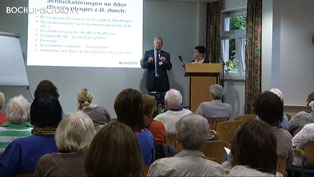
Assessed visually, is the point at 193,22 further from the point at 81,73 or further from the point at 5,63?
the point at 5,63

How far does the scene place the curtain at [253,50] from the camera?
25.2 ft

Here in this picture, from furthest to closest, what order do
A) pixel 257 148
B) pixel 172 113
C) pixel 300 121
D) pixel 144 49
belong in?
1. pixel 144 49
2. pixel 300 121
3. pixel 172 113
4. pixel 257 148

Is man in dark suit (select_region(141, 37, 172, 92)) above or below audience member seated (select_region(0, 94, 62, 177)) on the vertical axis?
above

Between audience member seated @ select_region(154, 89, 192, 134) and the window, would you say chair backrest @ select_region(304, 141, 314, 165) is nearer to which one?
audience member seated @ select_region(154, 89, 192, 134)

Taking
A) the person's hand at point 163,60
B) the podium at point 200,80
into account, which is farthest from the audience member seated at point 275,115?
the person's hand at point 163,60

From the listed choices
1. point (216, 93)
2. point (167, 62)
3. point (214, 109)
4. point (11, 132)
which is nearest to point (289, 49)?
point (167, 62)

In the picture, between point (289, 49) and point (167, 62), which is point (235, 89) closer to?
point (289, 49)

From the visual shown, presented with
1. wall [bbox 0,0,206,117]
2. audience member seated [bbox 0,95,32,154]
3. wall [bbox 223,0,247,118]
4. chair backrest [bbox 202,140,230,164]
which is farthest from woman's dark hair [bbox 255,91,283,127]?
wall [bbox 0,0,206,117]

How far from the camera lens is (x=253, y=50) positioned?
775cm

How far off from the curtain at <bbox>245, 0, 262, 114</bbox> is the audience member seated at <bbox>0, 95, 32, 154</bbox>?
16.3 ft

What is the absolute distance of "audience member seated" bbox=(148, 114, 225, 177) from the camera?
232 cm

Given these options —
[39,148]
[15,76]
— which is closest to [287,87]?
[15,76]

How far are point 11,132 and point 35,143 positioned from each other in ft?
2.15

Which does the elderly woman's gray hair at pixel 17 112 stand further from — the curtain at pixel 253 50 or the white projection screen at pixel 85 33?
the curtain at pixel 253 50
